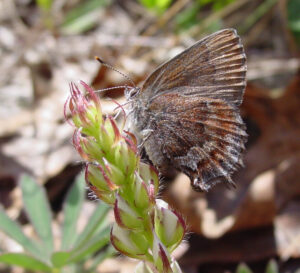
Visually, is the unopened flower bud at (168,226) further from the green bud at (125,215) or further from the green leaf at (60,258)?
the green leaf at (60,258)

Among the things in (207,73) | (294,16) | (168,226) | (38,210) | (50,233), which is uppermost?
(207,73)

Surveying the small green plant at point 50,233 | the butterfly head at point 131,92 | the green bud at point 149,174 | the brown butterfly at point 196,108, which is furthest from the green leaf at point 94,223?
the green bud at point 149,174

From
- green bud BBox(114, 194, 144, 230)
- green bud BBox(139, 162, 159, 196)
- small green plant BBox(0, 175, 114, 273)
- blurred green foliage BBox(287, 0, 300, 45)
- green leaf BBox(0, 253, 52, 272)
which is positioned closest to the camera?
green bud BBox(114, 194, 144, 230)

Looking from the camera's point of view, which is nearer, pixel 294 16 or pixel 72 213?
pixel 72 213

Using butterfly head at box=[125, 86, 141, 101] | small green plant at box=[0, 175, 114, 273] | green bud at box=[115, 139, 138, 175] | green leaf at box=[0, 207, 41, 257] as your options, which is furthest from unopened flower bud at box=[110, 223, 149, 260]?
green leaf at box=[0, 207, 41, 257]

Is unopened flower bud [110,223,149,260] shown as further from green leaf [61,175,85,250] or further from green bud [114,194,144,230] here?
green leaf [61,175,85,250]

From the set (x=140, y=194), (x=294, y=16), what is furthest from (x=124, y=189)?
(x=294, y=16)

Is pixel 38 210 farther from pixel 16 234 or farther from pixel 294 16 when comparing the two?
pixel 294 16
